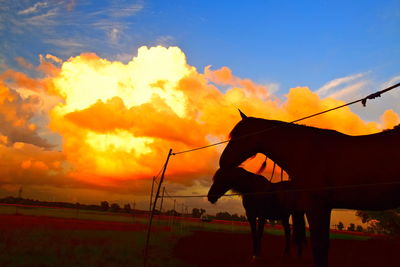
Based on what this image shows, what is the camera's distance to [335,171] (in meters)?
3.21

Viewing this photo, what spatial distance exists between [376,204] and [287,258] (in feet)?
24.2

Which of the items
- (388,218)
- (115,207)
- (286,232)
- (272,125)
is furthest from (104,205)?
(272,125)

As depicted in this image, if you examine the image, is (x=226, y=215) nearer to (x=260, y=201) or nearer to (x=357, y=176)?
(x=260, y=201)

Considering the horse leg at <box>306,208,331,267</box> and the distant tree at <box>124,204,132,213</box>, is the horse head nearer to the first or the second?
the horse leg at <box>306,208,331,267</box>

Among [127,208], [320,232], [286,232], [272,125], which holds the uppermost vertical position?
[272,125]

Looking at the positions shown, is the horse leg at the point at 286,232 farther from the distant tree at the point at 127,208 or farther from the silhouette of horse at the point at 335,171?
the distant tree at the point at 127,208

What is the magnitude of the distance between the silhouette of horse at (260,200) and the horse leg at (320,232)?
6.20 m

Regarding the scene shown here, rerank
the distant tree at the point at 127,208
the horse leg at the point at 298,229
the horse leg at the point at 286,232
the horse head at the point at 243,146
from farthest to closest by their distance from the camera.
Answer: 1. the distant tree at the point at 127,208
2. the horse leg at the point at 286,232
3. the horse leg at the point at 298,229
4. the horse head at the point at 243,146

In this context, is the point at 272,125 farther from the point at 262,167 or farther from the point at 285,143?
the point at 262,167

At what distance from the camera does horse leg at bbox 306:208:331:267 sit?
317 cm

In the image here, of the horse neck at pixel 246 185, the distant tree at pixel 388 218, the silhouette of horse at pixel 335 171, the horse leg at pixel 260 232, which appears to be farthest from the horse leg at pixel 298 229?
the distant tree at pixel 388 218

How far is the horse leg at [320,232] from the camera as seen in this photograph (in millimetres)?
3170

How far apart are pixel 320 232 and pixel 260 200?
272 inches

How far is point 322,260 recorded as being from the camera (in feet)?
10.5
